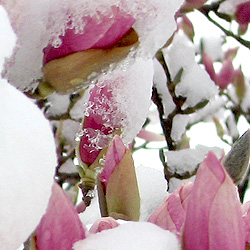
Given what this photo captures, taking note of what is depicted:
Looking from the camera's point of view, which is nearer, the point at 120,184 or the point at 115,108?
the point at 120,184

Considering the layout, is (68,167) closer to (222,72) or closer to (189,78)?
(189,78)

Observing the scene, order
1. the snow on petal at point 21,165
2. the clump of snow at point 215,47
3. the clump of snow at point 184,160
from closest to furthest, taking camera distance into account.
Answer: the snow on petal at point 21,165, the clump of snow at point 184,160, the clump of snow at point 215,47

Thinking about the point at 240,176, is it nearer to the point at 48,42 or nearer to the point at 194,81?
the point at 48,42

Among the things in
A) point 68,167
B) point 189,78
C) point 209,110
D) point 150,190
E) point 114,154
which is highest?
point 114,154

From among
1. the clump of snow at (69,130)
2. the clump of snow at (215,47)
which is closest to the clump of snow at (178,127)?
the clump of snow at (69,130)

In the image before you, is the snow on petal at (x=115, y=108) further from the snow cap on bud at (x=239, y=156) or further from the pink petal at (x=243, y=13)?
the pink petal at (x=243, y=13)

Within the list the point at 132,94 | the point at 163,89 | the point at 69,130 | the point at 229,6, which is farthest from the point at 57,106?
the point at 132,94

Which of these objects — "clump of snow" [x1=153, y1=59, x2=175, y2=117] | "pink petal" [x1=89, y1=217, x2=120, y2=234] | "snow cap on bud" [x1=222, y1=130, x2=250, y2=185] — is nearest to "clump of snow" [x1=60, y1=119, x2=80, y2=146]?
"clump of snow" [x1=153, y1=59, x2=175, y2=117]
